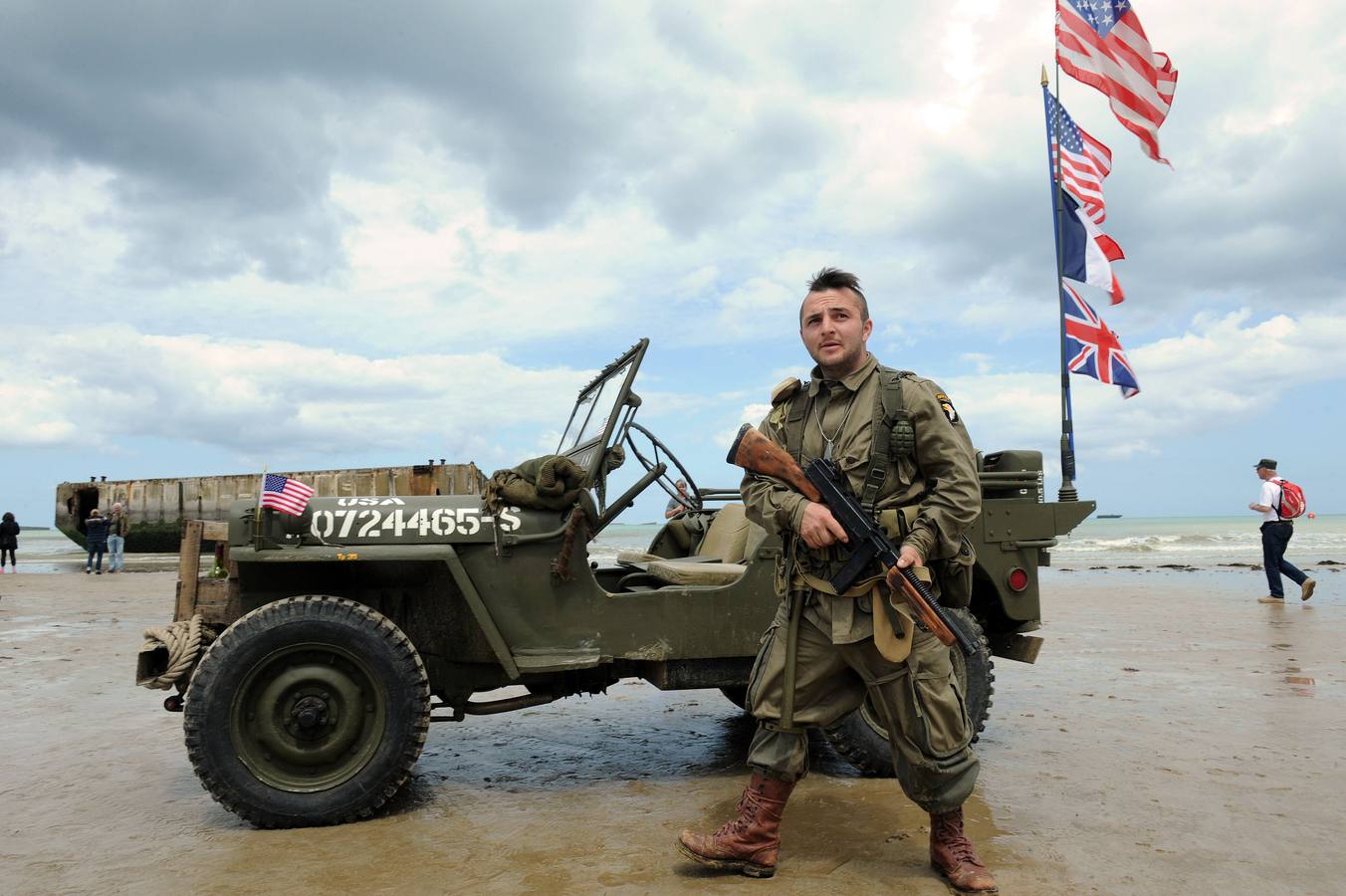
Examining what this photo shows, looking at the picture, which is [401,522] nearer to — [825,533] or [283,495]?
[283,495]

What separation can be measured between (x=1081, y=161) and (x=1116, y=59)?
3.11 ft

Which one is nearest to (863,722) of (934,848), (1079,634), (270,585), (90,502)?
(934,848)

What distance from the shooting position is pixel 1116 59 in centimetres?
838

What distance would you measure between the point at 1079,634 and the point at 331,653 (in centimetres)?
696

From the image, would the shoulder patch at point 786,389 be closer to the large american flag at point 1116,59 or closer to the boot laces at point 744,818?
the boot laces at point 744,818

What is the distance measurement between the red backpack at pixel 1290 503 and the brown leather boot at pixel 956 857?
9780mm

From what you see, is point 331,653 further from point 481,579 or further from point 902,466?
point 902,466

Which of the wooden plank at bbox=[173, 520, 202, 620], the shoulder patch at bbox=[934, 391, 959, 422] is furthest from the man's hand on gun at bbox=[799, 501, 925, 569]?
the wooden plank at bbox=[173, 520, 202, 620]

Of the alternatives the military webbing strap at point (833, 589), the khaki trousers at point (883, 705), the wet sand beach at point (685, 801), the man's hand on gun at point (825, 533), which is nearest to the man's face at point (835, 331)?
the man's hand on gun at point (825, 533)

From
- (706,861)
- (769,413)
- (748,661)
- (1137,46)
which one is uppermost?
(1137,46)

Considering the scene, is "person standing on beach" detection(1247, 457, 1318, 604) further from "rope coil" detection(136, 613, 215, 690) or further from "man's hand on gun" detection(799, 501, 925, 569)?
"rope coil" detection(136, 613, 215, 690)

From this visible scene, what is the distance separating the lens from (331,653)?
354 cm

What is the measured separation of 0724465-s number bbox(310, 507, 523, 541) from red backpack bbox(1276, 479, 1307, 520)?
10141 millimetres

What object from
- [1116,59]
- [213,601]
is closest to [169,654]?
[213,601]
